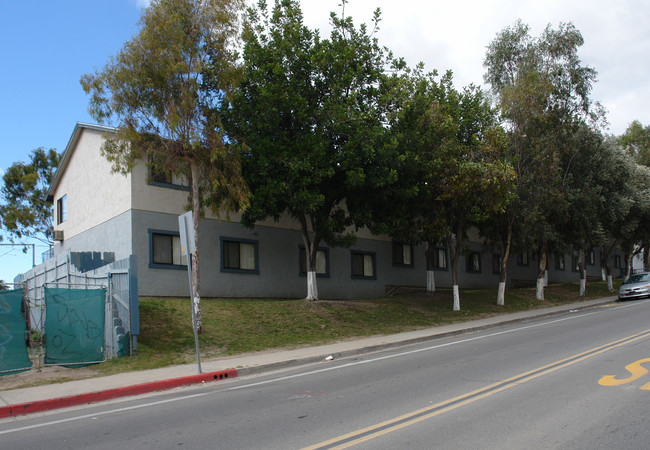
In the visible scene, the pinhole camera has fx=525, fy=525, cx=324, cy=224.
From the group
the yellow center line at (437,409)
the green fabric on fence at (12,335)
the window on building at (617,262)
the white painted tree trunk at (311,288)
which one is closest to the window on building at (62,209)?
the white painted tree trunk at (311,288)

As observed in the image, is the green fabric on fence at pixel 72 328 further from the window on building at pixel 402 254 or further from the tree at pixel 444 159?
the window on building at pixel 402 254

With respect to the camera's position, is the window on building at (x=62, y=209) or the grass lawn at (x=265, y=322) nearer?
the grass lawn at (x=265, y=322)

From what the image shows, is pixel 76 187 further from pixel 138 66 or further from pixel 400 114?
pixel 400 114

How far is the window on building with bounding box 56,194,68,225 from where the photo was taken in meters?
25.9

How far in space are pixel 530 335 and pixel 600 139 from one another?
1873cm

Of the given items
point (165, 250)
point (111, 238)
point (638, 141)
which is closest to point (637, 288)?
point (638, 141)

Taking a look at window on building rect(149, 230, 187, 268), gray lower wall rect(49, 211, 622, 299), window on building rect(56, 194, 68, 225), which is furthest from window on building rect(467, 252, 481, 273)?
window on building rect(56, 194, 68, 225)

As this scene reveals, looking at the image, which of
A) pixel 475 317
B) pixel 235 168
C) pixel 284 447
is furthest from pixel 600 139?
pixel 284 447

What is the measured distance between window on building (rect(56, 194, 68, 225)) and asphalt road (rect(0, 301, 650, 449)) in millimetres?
19242

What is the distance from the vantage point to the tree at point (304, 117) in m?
17.9

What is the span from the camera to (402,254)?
31719mm

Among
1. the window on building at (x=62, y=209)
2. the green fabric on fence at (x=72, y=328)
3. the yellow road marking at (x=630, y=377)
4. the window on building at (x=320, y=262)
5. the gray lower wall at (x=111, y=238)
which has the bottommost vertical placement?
the yellow road marking at (x=630, y=377)

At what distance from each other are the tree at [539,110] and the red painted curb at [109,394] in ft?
59.3

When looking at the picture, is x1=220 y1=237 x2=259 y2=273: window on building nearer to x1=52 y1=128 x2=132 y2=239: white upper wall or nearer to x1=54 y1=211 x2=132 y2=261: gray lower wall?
x1=54 y1=211 x2=132 y2=261: gray lower wall
